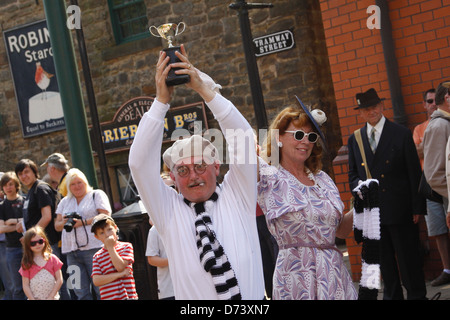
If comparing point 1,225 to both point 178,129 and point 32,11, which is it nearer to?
point 178,129

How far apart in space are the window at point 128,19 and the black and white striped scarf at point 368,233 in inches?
358

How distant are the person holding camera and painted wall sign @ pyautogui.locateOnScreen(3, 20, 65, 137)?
250 inches

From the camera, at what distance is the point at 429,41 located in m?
7.38

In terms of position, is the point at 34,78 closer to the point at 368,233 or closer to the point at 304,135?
the point at 304,135

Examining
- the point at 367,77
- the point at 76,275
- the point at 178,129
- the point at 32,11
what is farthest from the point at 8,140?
the point at 367,77

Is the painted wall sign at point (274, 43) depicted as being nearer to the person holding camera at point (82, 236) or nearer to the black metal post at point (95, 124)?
the black metal post at point (95, 124)

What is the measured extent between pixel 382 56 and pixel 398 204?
1.76m

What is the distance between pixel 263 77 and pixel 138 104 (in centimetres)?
264

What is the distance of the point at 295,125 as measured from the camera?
4.50m

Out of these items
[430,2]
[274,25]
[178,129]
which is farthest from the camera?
[178,129]

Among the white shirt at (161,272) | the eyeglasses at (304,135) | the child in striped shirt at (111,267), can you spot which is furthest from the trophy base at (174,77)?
the child in striped shirt at (111,267)

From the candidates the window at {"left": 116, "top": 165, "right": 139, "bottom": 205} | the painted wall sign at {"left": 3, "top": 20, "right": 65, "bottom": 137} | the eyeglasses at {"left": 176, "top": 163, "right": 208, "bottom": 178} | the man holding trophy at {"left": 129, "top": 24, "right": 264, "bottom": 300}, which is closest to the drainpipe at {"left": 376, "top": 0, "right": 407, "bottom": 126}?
the man holding trophy at {"left": 129, "top": 24, "right": 264, "bottom": 300}

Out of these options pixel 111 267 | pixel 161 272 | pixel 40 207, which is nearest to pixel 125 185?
pixel 40 207

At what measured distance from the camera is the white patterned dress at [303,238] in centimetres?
427
